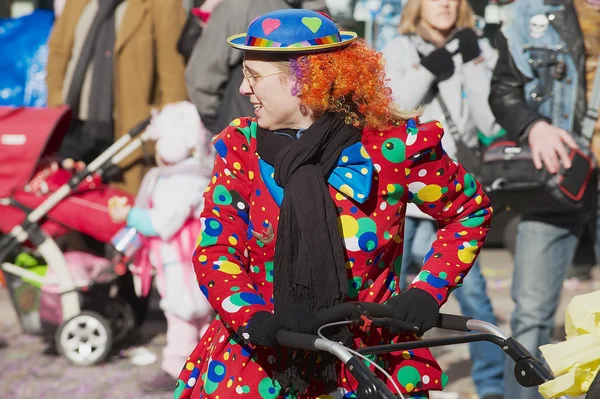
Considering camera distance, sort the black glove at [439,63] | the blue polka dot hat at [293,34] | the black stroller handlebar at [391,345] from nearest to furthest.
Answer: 1. the black stroller handlebar at [391,345]
2. the blue polka dot hat at [293,34]
3. the black glove at [439,63]

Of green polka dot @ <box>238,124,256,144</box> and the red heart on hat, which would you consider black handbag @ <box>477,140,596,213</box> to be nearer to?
green polka dot @ <box>238,124,256,144</box>

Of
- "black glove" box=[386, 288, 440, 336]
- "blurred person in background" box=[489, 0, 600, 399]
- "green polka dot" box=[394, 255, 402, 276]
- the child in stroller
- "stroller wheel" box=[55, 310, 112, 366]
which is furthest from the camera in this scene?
"stroller wheel" box=[55, 310, 112, 366]

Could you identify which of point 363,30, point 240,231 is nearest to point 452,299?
point 363,30

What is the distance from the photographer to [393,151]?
317 centimetres

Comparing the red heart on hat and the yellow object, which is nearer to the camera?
the yellow object

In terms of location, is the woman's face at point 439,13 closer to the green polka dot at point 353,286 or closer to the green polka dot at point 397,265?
the green polka dot at point 397,265

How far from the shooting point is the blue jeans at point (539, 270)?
5168 millimetres

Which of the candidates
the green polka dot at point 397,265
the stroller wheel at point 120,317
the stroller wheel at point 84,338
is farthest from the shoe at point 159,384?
the green polka dot at point 397,265

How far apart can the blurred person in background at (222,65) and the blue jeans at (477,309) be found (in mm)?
1037

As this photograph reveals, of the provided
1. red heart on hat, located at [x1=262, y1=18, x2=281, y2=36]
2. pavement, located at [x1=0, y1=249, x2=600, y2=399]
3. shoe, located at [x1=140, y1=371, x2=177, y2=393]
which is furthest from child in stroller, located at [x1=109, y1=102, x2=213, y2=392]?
red heart on hat, located at [x1=262, y1=18, x2=281, y2=36]

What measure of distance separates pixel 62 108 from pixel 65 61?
1.07 m

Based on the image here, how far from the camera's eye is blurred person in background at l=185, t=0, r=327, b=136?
18.5 feet

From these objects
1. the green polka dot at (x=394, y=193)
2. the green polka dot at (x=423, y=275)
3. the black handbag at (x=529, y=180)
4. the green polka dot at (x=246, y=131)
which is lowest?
the black handbag at (x=529, y=180)

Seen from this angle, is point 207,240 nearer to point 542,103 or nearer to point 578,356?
point 578,356
